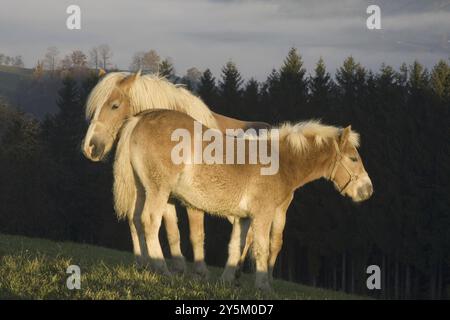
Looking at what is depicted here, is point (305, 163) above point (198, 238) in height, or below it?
above

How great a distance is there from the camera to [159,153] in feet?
33.8

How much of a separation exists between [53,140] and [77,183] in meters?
4.92

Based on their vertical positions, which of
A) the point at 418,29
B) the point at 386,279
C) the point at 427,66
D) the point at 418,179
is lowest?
the point at 386,279

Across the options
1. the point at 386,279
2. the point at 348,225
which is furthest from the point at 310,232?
the point at 386,279

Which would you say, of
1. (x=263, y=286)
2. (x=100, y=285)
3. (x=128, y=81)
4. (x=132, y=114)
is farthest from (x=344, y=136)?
(x=100, y=285)

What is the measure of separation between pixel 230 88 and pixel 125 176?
47.3 meters

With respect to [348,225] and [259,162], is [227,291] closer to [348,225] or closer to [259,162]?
[259,162]

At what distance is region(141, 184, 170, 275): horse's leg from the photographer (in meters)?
10.4

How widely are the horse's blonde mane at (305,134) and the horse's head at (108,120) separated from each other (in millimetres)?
2749

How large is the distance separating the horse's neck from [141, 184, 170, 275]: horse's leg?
6.03 ft

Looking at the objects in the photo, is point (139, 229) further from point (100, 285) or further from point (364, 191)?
point (364, 191)

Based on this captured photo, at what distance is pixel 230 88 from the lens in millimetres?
58219
